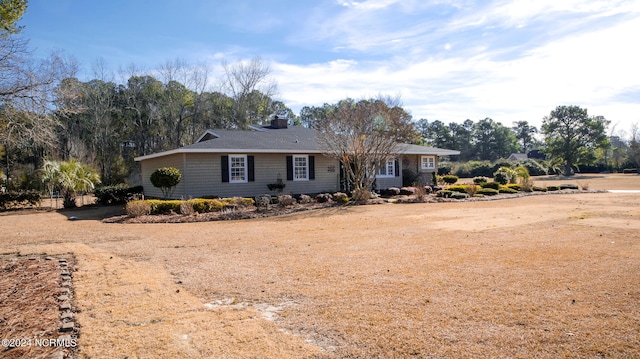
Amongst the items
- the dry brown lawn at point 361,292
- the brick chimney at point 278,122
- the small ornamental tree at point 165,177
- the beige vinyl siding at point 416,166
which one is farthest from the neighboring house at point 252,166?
the dry brown lawn at point 361,292

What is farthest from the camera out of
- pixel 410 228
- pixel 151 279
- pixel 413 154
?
pixel 413 154

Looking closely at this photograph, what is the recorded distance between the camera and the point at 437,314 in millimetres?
4293

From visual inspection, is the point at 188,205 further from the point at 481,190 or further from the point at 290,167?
the point at 481,190

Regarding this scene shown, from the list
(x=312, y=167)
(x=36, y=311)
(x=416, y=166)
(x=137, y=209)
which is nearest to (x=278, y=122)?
(x=312, y=167)

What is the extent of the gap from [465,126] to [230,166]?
215ft

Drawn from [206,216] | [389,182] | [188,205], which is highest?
[389,182]

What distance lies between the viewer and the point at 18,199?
1861cm

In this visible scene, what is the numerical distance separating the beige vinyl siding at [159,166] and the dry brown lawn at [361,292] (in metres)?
8.58

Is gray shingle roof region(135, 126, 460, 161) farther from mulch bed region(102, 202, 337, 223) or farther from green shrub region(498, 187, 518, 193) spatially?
green shrub region(498, 187, 518, 193)

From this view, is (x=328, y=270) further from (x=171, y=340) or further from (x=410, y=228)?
(x=410, y=228)

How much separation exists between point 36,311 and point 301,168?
1735cm

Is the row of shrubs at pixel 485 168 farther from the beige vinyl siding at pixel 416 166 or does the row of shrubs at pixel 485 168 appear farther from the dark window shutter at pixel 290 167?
the dark window shutter at pixel 290 167

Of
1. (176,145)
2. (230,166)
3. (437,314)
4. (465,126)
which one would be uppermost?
(465,126)

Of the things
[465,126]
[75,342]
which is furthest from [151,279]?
[465,126]
